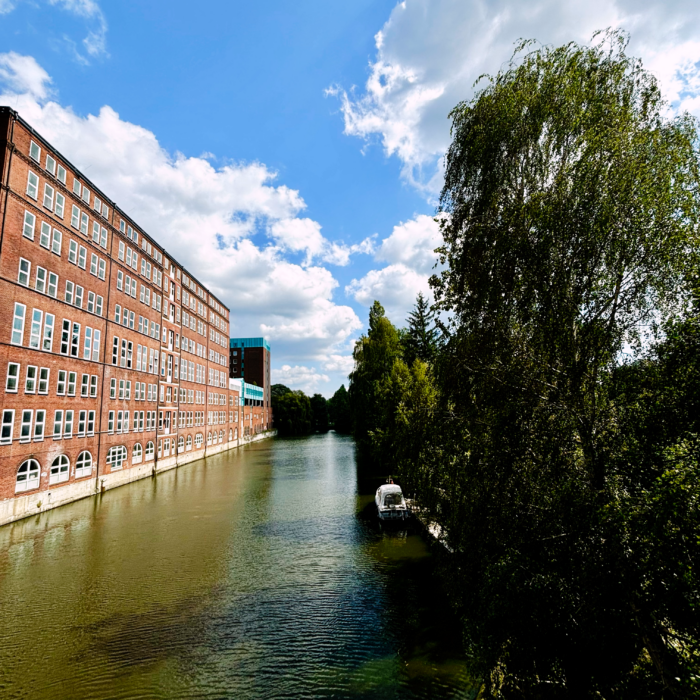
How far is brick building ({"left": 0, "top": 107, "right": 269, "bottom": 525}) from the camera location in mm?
24062

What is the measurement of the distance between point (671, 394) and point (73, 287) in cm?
3417

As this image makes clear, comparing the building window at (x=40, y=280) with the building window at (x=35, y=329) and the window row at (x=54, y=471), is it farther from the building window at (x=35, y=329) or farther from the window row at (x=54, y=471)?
the window row at (x=54, y=471)

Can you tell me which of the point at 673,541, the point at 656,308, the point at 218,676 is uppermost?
the point at 656,308

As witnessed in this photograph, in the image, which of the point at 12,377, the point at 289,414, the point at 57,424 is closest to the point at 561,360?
the point at 12,377

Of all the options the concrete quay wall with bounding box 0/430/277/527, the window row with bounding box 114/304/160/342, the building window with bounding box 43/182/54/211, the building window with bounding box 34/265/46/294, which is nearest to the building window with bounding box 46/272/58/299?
the building window with bounding box 34/265/46/294

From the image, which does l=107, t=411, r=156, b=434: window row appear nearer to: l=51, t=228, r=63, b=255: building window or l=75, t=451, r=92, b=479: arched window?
l=75, t=451, r=92, b=479: arched window

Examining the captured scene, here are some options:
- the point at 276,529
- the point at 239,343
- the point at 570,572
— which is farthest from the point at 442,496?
the point at 239,343

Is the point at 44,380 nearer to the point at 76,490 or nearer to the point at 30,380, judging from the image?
the point at 30,380

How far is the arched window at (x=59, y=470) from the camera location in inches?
1057

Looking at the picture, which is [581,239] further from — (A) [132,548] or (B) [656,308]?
(A) [132,548]

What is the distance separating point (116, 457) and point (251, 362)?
7305 cm

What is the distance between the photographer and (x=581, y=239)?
7.82 meters

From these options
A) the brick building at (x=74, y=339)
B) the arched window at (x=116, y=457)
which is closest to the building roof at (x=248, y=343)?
the brick building at (x=74, y=339)

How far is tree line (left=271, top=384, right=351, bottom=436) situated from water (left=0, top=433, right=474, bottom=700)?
79.4 metres
